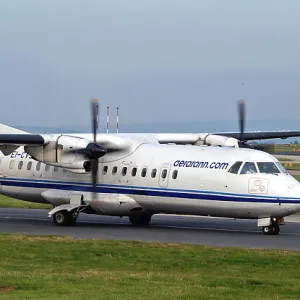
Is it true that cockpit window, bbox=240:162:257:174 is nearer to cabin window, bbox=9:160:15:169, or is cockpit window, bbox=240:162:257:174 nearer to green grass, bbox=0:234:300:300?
green grass, bbox=0:234:300:300

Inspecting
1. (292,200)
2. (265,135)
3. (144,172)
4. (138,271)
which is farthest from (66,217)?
(138,271)

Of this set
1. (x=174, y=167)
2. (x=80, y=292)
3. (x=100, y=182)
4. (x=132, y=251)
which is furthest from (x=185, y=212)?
(x=80, y=292)

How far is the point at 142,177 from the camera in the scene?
93.7ft

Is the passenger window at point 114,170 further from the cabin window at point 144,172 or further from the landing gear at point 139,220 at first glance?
the landing gear at point 139,220

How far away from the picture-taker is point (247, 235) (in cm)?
2672

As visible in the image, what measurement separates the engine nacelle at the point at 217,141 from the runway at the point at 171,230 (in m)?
3.08

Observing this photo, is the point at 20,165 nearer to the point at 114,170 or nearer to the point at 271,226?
the point at 114,170

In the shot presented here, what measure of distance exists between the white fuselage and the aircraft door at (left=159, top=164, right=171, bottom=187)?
4 cm

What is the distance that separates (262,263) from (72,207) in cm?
1113


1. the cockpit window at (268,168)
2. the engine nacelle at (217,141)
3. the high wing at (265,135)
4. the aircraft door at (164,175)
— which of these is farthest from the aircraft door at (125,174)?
the high wing at (265,135)

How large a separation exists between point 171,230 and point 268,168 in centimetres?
430

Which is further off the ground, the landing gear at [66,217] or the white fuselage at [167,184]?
the white fuselage at [167,184]

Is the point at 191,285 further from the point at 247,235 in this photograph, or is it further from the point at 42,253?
the point at 247,235

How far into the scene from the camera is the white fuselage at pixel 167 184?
26.1 metres
